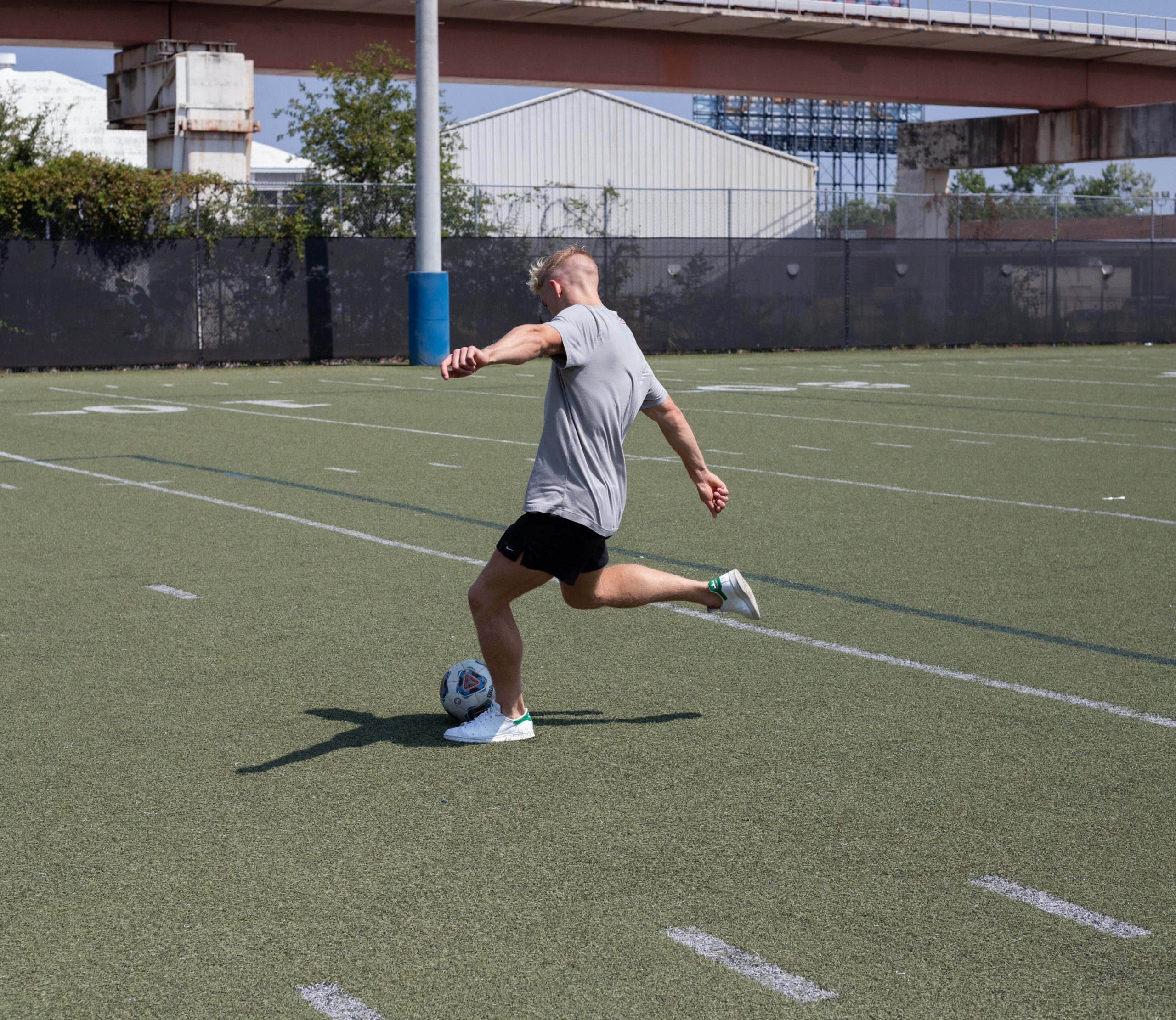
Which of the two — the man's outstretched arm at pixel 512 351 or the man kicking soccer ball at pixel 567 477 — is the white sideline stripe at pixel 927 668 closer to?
the man kicking soccer ball at pixel 567 477

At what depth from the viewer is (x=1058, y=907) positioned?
4.13 metres

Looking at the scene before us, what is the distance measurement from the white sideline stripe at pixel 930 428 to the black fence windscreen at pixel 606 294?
11.3m

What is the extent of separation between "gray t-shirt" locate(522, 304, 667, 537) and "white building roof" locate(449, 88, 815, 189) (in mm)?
44793

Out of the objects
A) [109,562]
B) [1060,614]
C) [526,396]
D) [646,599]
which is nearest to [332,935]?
[646,599]

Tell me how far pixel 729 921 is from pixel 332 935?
40.0 inches

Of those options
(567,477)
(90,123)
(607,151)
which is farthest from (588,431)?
(90,123)

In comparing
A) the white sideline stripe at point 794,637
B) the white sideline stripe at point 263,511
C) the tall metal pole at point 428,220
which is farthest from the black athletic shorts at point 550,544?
the tall metal pole at point 428,220

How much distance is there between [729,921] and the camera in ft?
13.3

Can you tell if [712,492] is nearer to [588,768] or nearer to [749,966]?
[588,768]

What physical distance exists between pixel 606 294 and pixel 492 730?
26575 millimetres

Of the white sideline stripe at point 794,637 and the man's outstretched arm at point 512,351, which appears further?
the white sideline stripe at point 794,637

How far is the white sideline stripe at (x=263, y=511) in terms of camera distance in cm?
946

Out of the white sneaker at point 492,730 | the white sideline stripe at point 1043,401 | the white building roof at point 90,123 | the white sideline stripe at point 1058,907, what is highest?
the white building roof at point 90,123

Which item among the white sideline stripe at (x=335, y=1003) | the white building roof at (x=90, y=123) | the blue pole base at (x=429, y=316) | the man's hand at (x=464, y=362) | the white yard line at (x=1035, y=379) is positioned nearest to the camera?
the white sideline stripe at (x=335, y=1003)
